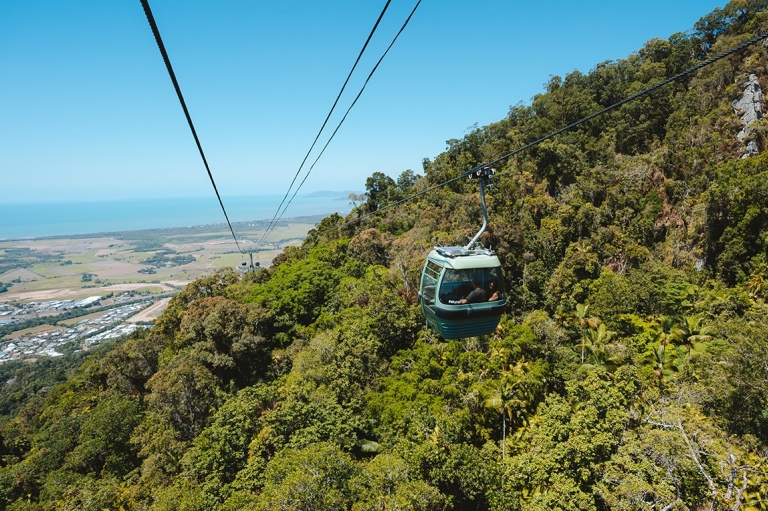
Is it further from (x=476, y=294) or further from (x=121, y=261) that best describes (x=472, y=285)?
(x=121, y=261)

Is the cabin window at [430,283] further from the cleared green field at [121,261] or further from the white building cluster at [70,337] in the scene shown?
the cleared green field at [121,261]

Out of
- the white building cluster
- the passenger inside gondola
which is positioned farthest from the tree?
the white building cluster

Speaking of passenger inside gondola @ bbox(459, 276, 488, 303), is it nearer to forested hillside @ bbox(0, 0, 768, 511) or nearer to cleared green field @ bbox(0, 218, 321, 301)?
forested hillside @ bbox(0, 0, 768, 511)

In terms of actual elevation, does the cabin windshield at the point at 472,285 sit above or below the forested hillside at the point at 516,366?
above

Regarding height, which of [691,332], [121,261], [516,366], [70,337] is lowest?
[70,337]

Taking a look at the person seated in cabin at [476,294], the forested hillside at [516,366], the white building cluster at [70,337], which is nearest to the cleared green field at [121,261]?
the white building cluster at [70,337]

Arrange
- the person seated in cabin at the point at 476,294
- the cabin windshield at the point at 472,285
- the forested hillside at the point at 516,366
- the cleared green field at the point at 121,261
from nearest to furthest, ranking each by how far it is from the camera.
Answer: the cabin windshield at the point at 472,285 → the person seated in cabin at the point at 476,294 → the forested hillside at the point at 516,366 → the cleared green field at the point at 121,261

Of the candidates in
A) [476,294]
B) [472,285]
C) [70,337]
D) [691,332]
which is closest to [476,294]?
[476,294]
